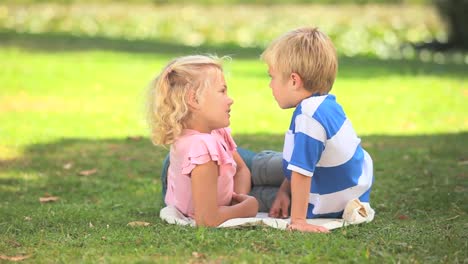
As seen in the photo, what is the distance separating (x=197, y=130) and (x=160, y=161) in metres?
2.15

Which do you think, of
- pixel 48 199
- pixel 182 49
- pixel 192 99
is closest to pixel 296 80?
pixel 192 99

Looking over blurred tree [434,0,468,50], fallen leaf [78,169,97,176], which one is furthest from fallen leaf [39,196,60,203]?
blurred tree [434,0,468,50]

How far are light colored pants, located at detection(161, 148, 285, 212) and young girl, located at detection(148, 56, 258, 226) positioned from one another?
0.26 meters

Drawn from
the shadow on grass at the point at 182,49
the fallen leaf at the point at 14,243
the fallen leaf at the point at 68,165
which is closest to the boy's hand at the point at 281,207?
the fallen leaf at the point at 14,243

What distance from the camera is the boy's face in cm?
434

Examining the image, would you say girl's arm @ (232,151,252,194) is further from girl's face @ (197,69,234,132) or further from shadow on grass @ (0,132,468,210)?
shadow on grass @ (0,132,468,210)

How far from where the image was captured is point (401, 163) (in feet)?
20.9

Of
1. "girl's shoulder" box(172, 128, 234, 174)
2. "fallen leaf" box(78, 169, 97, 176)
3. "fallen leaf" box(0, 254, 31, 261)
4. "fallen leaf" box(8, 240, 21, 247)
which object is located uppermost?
"girl's shoulder" box(172, 128, 234, 174)

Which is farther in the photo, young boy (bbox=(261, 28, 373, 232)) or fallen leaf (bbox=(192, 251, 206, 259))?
young boy (bbox=(261, 28, 373, 232))

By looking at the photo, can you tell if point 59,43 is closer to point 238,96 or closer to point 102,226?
point 238,96

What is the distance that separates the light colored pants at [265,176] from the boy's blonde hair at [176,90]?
0.44 m

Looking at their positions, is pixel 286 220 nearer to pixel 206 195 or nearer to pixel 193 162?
pixel 206 195

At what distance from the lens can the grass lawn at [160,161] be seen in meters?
3.78

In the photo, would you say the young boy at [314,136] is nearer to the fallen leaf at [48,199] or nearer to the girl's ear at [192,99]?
the girl's ear at [192,99]
